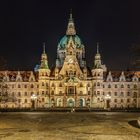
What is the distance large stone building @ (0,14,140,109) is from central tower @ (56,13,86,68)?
599 centimetres

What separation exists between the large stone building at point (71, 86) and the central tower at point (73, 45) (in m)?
5.99

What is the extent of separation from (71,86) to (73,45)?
63.1 feet

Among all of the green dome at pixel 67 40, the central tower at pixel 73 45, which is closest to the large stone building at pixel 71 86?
the central tower at pixel 73 45

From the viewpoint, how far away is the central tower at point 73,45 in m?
150

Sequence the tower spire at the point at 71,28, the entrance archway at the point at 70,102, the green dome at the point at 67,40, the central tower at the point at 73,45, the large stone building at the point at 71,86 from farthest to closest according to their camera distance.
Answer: the tower spire at the point at 71,28
the green dome at the point at 67,40
the central tower at the point at 73,45
the large stone building at the point at 71,86
the entrance archway at the point at 70,102

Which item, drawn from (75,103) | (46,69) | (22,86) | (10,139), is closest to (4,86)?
(22,86)

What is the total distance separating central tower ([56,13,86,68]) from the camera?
491 feet

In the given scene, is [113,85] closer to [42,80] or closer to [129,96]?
[129,96]

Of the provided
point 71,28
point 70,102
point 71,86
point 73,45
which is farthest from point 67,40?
point 70,102

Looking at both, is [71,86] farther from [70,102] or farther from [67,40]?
[67,40]

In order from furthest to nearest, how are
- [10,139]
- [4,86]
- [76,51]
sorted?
[76,51] < [4,86] < [10,139]

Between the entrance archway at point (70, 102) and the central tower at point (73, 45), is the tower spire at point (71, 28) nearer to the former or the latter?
the central tower at point (73, 45)

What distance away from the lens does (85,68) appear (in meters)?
141

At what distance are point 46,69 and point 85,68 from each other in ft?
50.0
